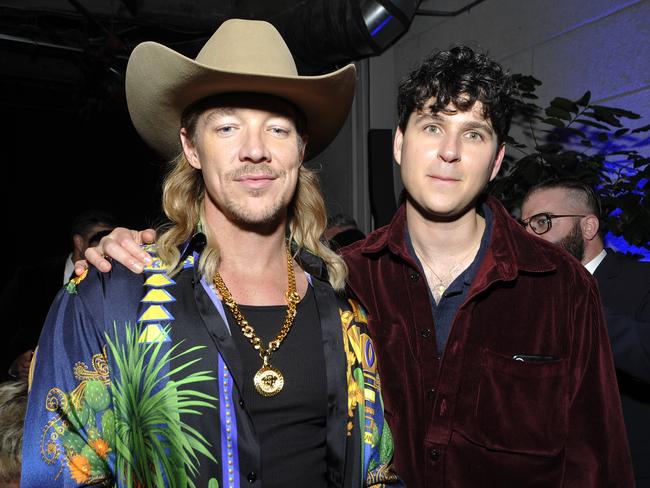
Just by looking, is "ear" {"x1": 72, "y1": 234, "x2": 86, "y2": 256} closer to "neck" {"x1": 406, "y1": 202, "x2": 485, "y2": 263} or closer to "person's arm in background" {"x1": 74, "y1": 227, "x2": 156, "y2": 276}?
"person's arm in background" {"x1": 74, "y1": 227, "x2": 156, "y2": 276}

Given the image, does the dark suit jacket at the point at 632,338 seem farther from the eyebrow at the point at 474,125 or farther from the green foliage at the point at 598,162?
the eyebrow at the point at 474,125

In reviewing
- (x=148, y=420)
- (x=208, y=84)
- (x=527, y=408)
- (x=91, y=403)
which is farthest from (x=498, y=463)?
(x=208, y=84)

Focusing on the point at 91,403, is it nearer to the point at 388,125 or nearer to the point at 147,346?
the point at 147,346

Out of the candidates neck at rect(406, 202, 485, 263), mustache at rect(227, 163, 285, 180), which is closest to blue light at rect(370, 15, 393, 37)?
neck at rect(406, 202, 485, 263)

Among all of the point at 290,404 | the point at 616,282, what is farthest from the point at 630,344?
the point at 290,404

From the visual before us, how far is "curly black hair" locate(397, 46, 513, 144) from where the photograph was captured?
75.9 inches

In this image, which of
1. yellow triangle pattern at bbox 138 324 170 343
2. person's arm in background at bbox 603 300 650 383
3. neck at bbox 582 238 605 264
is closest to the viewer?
yellow triangle pattern at bbox 138 324 170 343

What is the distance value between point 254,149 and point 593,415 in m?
1.22

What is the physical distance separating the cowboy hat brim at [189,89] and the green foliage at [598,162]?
6.09ft

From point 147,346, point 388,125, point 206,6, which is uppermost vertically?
point 206,6

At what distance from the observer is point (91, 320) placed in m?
1.44

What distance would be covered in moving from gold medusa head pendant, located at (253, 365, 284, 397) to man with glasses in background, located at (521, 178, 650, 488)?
4.51ft

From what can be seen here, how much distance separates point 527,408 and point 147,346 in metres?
1.06

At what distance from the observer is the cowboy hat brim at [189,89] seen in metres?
1.62
